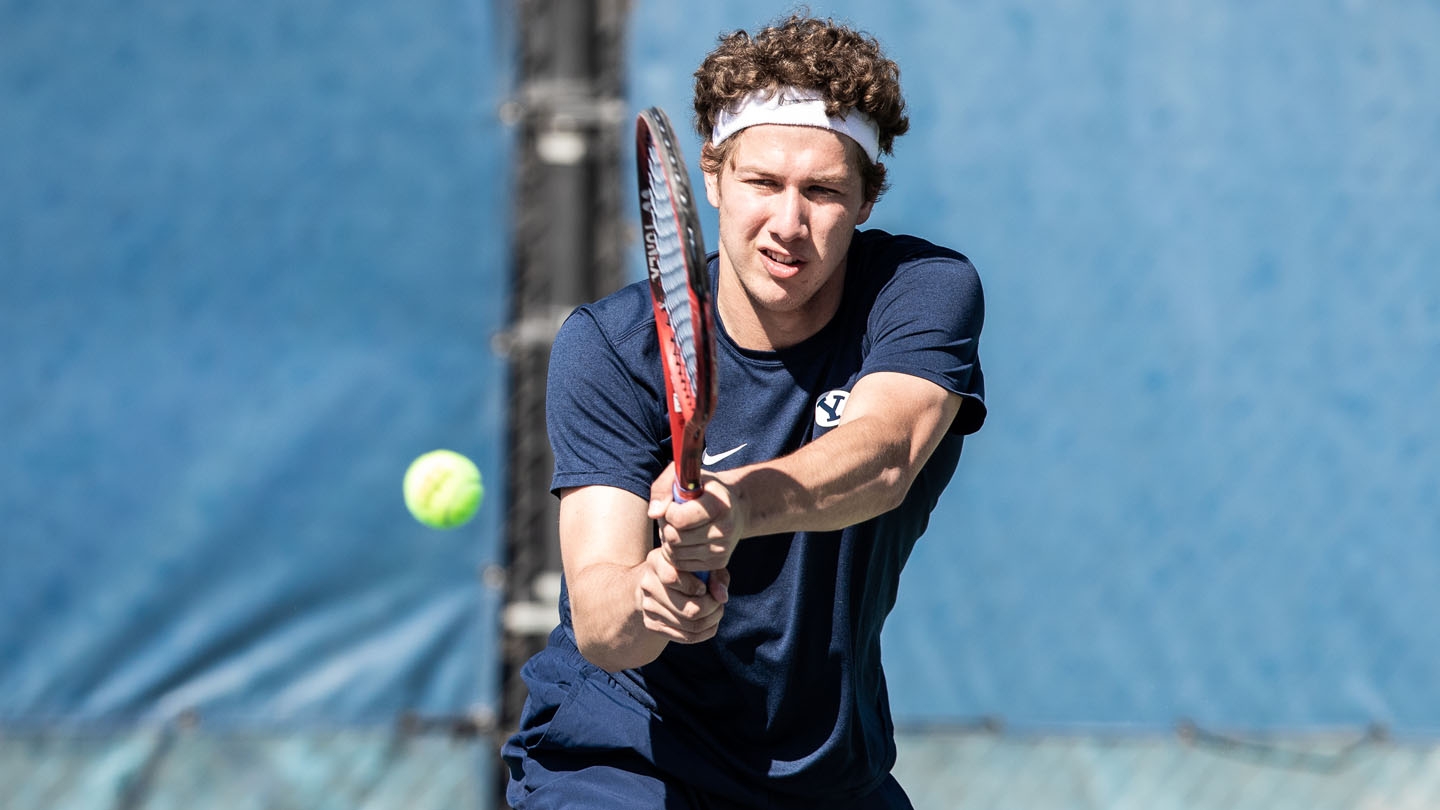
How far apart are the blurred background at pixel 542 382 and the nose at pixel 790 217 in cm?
219

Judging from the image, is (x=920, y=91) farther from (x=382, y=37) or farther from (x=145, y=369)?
(x=145, y=369)

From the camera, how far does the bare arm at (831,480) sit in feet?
6.40

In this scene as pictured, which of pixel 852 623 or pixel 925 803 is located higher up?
pixel 852 623

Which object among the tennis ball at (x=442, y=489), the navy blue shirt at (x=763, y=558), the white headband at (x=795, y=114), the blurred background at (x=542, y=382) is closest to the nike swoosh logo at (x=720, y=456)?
the navy blue shirt at (x=763, y=558)

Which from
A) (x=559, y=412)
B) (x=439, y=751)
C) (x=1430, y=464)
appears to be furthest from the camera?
(x=1430, y=464)

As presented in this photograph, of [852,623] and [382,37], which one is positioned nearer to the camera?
[852,623]

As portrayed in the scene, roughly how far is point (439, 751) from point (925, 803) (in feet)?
4.67

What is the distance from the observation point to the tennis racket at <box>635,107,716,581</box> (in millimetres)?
1955

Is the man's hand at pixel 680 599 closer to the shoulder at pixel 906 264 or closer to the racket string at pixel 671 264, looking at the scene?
the racket string at pixel 671 264

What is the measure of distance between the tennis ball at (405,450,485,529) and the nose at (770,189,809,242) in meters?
2.16

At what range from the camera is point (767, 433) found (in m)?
2.50

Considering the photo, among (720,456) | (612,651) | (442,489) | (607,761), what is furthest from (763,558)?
(442,489)

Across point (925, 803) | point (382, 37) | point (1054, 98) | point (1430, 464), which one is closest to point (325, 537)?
point (382, 37)

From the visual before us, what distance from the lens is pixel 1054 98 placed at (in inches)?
186
